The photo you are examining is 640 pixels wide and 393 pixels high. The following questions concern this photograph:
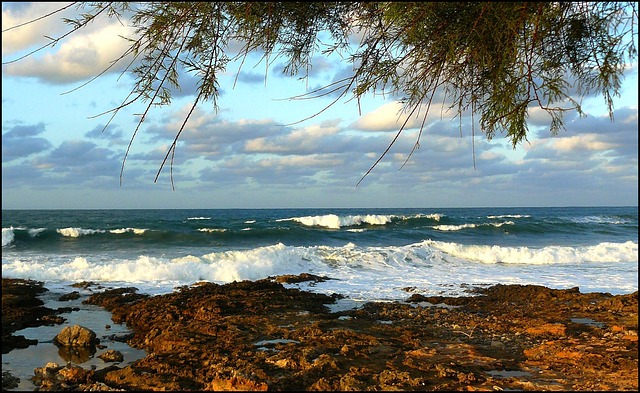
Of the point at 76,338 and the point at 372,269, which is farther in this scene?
A: the point at 372,269

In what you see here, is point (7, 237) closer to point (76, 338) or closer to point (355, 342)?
point (76, 338)

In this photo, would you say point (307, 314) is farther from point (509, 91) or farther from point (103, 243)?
point (103, 243)

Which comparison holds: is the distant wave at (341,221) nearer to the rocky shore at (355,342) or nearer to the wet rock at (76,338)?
the rocky shore at (355,342)

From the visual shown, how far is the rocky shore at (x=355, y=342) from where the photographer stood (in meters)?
4.93

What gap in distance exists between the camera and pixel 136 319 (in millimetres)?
7801

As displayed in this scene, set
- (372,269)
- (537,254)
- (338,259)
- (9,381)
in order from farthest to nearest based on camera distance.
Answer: (537,254) < (338,259) < (372,269) < (9,381)

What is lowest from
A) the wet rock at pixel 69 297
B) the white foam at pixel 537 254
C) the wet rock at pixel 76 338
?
the white foam at pixel 537 254

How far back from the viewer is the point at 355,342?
6.22m

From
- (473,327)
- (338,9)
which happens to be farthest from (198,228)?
(338,9)

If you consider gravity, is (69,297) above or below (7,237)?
below

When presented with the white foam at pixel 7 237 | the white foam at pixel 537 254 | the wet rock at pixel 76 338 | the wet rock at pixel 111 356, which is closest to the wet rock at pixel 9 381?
the wet rock at pixel 111 356

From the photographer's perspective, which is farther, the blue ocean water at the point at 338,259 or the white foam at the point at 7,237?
the white foam at the point at 7,237

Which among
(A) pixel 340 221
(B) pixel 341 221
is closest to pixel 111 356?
(A) pixel 340 221

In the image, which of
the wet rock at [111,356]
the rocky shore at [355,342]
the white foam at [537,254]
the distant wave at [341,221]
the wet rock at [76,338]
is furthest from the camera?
the distant wave at [341,221]
